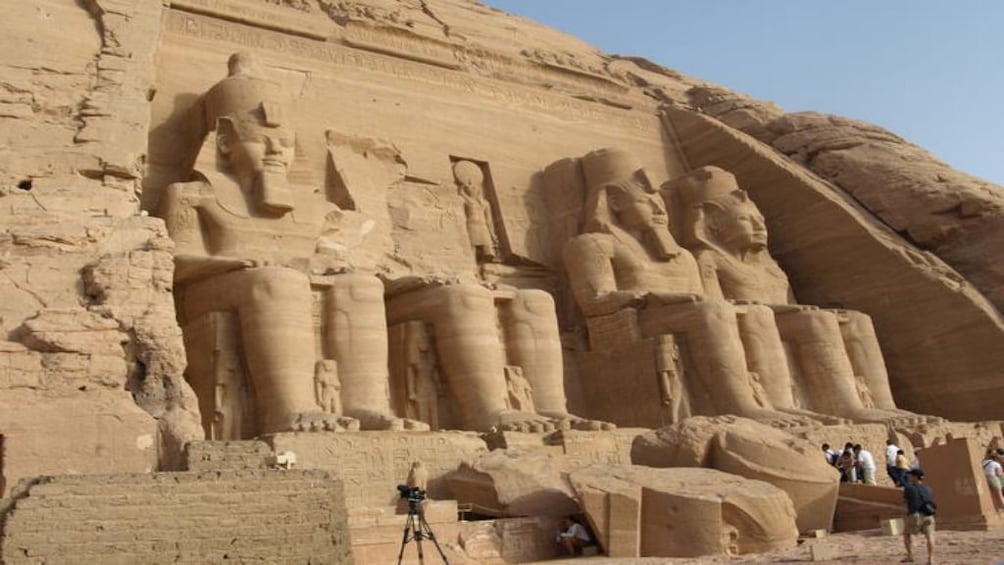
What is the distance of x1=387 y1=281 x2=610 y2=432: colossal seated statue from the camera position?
25.9 ft

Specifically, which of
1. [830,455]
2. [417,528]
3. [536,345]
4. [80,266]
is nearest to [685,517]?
[417,528]

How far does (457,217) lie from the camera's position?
33.7ft

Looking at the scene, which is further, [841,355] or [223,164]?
[841,355]

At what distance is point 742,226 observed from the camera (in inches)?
420

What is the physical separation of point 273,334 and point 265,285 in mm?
364

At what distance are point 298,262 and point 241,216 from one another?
0.58 metres

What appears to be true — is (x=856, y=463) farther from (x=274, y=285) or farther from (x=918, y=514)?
(x=274, y=285)

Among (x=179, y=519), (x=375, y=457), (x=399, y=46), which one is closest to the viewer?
(x=179, y=519)

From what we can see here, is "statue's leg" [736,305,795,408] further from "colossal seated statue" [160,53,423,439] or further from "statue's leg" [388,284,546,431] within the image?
"colossal seated statue" [160,53,423,439]

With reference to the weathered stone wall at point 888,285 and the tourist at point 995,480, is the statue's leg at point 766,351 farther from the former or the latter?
the tourist at point 995,480

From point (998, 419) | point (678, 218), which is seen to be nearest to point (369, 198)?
point (678, 218)

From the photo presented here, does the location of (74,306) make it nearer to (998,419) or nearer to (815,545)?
(815,545)

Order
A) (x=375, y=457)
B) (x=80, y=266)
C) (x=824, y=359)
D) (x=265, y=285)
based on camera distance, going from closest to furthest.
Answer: (x=80, y=266), (x=375, y=457), (x=265, y=285), (x=824, y=359)

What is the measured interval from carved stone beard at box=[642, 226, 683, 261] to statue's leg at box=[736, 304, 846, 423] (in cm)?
99
